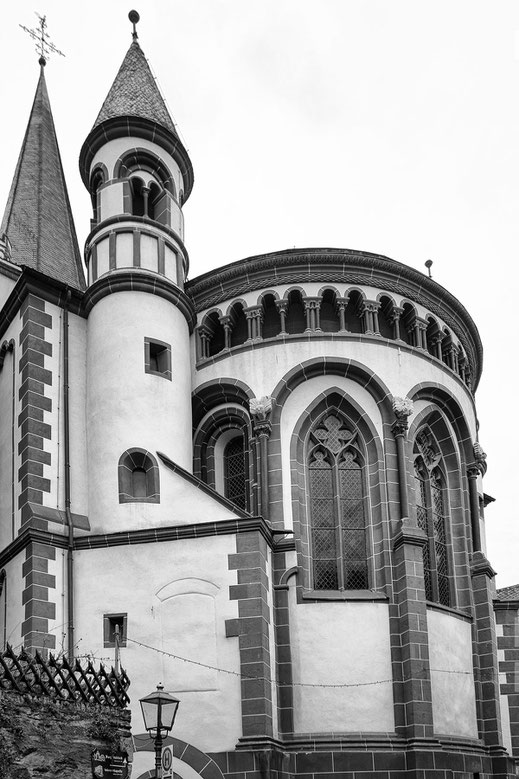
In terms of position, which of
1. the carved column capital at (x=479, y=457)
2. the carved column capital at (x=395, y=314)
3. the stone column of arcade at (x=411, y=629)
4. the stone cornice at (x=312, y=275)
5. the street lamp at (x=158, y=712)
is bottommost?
the street lamp at (x=158, y=712)

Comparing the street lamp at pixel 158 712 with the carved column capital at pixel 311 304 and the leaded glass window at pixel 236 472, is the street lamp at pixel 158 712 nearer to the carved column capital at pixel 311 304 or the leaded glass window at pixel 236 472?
the leaded glass window at pixel 236 472

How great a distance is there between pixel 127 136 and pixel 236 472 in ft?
30.9

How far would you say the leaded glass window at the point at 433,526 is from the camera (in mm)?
28781

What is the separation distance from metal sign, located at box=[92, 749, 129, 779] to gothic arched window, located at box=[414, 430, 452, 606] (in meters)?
13.9

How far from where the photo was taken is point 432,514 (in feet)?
96.8

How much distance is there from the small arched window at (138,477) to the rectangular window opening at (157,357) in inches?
88.8

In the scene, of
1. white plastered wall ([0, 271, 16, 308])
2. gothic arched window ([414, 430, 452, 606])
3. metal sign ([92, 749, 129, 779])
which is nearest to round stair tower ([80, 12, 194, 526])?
white plastered wall ([0, 271, 16, 308])

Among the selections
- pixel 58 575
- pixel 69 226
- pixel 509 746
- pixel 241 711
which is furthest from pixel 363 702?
pixel 69 226

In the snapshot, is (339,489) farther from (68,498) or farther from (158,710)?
(158,710)

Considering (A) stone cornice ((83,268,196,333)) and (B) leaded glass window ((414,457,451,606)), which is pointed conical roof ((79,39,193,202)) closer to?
(A) stone cornice ((83,268,196,333))

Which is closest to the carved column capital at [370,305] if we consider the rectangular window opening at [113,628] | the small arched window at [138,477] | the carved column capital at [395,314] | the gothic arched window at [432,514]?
the carved column capital at [395,314]

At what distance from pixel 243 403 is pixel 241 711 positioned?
27.8 ft

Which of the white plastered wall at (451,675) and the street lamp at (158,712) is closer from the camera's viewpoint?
the street lamp at (158,712)

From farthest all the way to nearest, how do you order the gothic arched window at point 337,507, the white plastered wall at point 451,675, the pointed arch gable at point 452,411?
the pointed arch gable at point 452,411, the gothic arched window at point 337,507, the white plastered wall at point 451,675
